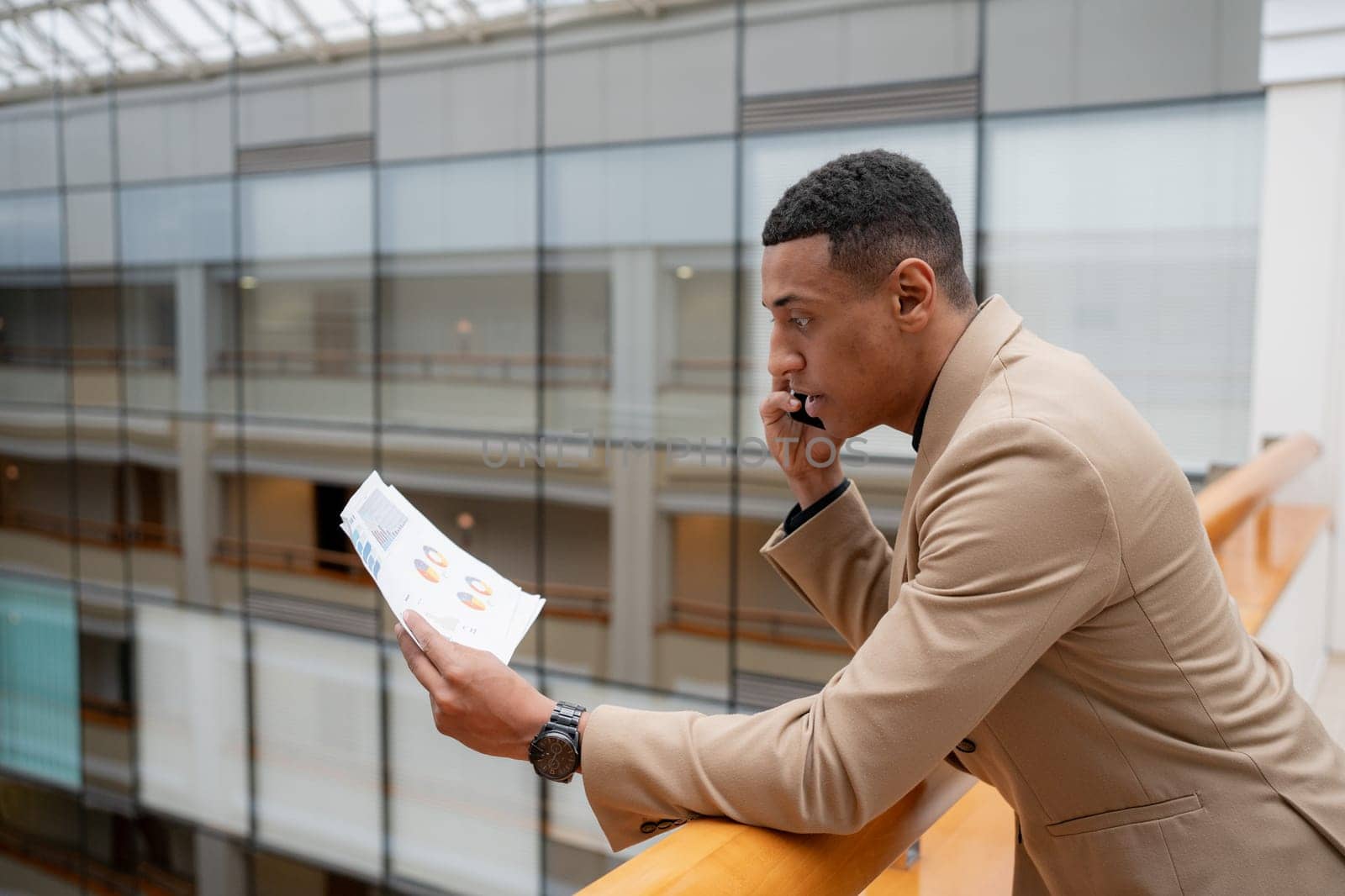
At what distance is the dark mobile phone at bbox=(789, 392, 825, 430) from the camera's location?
1.27m

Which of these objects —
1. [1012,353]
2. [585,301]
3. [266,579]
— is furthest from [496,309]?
[1012,353]

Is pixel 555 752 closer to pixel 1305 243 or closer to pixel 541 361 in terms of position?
pixel 1305 243

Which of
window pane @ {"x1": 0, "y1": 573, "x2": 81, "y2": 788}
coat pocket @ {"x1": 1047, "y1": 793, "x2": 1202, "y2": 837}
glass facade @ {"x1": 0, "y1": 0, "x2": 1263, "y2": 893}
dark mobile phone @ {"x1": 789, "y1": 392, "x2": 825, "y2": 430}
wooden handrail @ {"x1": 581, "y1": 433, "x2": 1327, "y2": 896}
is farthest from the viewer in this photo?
window pane @ {"x1": 0, "y1": 573, "x2": 81, "y2": 788}

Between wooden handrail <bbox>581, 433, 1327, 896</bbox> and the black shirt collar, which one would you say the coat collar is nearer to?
the black shirt collar

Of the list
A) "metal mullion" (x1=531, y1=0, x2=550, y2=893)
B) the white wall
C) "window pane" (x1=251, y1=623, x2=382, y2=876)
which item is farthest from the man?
"window pane" (x1=251, y1=623, x2=382, y2=876)

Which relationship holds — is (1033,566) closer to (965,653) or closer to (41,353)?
(965,653)

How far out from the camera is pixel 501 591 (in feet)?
3.89

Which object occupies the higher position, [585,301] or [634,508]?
[585,301]

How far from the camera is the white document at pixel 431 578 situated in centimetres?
108

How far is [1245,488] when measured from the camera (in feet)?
8.86

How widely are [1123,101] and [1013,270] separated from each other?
1.25 m

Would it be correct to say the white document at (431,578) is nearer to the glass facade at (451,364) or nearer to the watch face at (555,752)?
the watch face at (555,752)

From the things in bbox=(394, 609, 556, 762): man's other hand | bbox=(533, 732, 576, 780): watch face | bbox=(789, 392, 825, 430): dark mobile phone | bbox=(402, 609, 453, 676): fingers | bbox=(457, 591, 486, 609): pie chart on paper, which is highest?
bbox=(789, 392, 825, 430): dark mobile phone

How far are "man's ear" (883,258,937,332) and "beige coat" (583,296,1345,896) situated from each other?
2.1 inches
